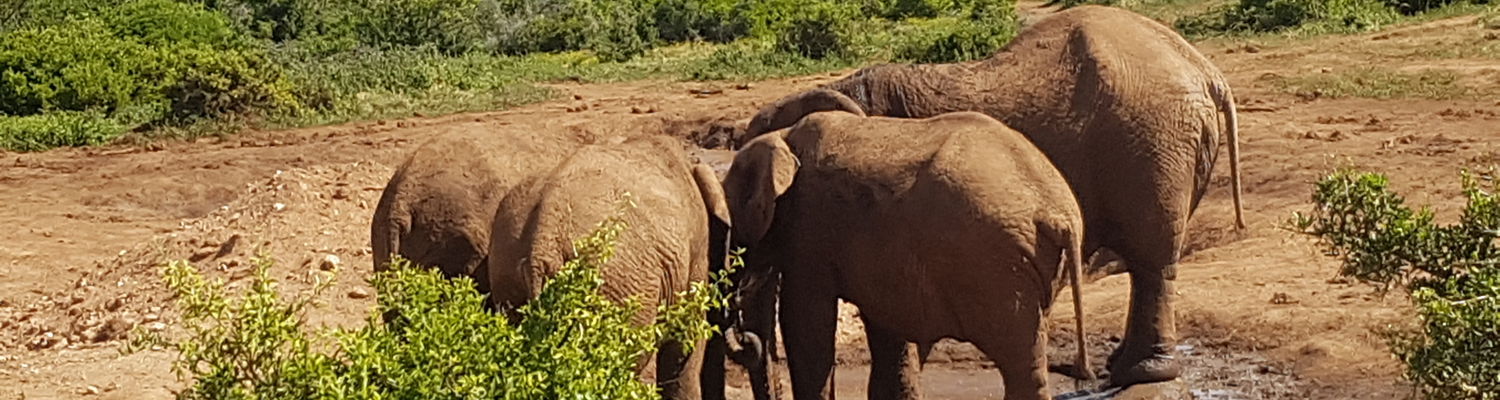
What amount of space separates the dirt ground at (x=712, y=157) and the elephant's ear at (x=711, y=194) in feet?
5.43

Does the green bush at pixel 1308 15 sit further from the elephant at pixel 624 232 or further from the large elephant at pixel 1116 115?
the elephant at pixel 624 232

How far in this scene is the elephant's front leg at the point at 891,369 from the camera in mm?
8797

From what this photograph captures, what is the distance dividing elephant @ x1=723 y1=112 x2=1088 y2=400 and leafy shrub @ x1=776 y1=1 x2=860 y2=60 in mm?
17704

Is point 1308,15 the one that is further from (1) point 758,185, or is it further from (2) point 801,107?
(1) point 758,185

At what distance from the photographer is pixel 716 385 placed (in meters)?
8.73

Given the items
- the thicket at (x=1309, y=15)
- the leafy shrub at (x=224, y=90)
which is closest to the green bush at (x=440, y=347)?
the leafy shrub at (x=224, y=90)

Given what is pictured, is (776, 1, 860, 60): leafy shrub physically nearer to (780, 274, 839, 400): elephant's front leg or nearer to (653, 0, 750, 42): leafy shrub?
(653, 0, 750, 42): leafy shrub

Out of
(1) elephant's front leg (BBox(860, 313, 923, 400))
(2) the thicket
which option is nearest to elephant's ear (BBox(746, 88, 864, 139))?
(1) elephant's front leg (BBox(860, 313, 923, 400))

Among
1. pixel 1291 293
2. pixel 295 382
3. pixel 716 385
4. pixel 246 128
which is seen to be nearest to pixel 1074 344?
pixel 1291 293

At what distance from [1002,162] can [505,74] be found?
802 inches

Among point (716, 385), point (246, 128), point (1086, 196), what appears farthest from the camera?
point (246, 128)

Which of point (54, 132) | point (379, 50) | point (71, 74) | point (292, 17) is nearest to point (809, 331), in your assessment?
point (54, 132)

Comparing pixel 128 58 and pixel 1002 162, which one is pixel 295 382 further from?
pixel 128 58

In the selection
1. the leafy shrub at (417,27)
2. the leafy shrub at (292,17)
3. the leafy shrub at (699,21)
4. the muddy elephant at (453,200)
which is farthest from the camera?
the leafy shrub at (292,17)
